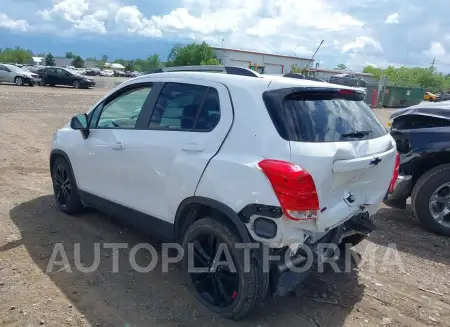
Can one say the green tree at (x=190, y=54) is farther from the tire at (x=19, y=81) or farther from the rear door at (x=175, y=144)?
the rear door at (x=175, y=144)

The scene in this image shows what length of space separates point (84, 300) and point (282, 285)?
1619 millimetres

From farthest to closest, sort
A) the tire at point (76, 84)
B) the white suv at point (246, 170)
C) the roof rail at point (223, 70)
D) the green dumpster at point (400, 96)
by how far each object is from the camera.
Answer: the green dumpster at point (400, 96), the tire at point (76, 84), the roof rail at point (223, 70), the white suv at point (246, 170)

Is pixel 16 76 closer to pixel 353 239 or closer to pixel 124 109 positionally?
pixel 124 109

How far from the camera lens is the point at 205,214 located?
3.21 m

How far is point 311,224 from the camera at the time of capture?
273 centimetres

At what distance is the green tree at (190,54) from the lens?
61.0 meters

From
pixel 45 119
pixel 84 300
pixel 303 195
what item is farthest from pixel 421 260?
pixel 45 119

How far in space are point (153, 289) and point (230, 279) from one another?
2.64ft

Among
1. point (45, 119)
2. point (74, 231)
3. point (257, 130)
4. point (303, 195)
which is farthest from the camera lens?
point (45, 119)

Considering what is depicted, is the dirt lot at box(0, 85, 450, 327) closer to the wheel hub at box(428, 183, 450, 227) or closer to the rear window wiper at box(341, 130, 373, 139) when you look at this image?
the wheel hub at box(428, 183, 450, 227)

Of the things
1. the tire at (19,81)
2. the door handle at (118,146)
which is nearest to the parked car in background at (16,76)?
the tire at (19,81)

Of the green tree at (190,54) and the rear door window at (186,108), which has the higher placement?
the green tree at (190,54)

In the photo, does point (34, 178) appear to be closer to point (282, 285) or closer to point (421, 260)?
point (282, 285)

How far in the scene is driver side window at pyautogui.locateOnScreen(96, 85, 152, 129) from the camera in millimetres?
3896
